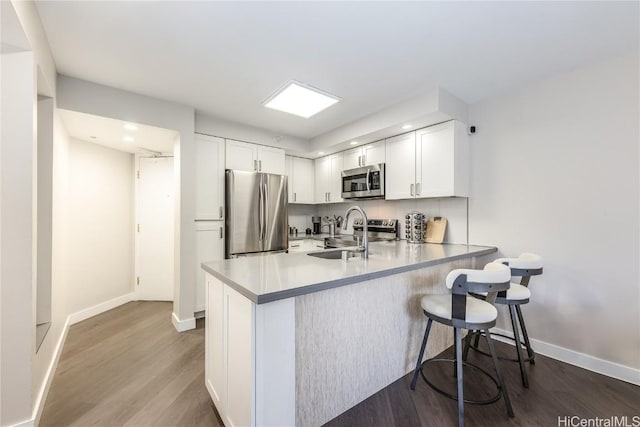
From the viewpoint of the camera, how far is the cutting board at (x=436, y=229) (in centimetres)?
311

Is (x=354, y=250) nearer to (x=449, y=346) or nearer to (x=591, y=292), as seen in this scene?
(x=449, y=346)

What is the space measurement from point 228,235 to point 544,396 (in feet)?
10.7

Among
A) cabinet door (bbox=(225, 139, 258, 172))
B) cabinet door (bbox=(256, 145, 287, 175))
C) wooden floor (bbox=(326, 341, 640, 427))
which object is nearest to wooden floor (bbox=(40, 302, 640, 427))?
wooden floor (bbox=(326, 341, 640, 427))

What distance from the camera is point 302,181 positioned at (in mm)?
4578

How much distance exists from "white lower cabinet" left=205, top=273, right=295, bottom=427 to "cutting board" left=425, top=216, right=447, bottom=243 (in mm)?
2342

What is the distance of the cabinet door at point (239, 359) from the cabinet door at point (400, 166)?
7.94ft

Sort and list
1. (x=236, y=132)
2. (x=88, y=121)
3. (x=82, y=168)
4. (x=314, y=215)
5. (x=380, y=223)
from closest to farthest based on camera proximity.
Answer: (x=88, y=121) → (x=82, y=168) → (x=236, y=132) → (x=380, y=223) → (x=314, y=215)

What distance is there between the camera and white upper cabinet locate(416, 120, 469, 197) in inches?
110

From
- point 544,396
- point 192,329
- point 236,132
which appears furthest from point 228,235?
point 544,396

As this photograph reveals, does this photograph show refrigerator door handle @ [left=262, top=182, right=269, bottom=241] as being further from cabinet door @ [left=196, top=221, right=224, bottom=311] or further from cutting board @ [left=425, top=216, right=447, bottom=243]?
cutting board @ [left=425, top=216, right=447, bottom=243]

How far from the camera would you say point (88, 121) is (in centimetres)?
263

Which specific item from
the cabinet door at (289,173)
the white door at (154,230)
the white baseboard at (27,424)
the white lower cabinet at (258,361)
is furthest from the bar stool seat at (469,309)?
the white door at (154,230)

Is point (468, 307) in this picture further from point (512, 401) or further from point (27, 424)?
point (27, 424)

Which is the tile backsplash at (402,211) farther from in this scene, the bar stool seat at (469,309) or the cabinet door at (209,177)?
the cabinet door at (209,177)
